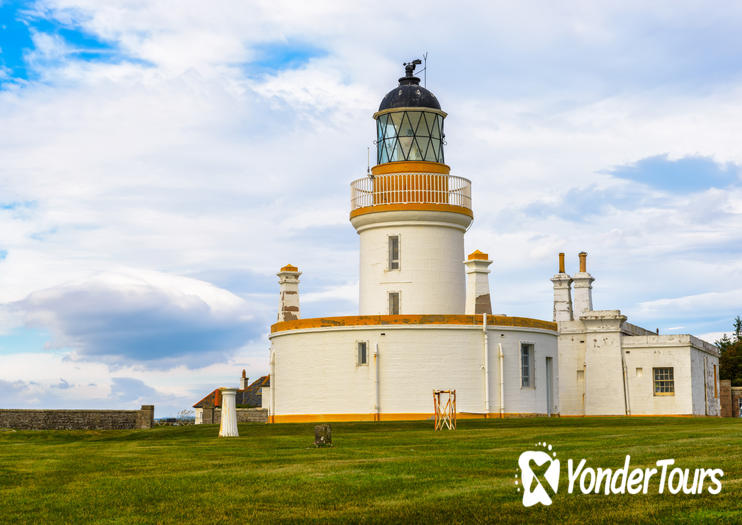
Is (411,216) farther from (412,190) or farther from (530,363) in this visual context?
(530,363)

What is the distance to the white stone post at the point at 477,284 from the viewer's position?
37000mm

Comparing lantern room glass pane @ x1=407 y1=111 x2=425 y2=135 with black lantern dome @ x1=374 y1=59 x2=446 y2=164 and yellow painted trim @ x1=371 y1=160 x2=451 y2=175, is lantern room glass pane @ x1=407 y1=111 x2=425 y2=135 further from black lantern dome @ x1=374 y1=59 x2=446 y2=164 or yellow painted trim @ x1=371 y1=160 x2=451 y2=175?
yellow painted trim @ x1=371 y1=160 x2=451 y2=175

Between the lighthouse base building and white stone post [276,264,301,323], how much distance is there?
5 cm

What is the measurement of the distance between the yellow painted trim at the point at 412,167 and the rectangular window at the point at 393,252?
2864mm

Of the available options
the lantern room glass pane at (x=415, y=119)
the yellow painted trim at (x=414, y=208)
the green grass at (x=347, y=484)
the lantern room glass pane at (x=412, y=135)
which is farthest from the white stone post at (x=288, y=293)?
the green grass at (x=347, y=484)

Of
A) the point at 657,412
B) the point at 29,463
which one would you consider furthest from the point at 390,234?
the point at 29,463

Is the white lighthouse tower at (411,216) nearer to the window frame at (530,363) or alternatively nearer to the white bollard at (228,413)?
the window frame at (530,363)

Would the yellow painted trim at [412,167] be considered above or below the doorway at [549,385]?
above

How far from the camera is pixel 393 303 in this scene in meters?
37.9

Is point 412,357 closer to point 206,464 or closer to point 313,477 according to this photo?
point 206,464

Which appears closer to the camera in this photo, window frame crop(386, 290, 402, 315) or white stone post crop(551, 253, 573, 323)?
window frame crop(386, 290, 402, 315)

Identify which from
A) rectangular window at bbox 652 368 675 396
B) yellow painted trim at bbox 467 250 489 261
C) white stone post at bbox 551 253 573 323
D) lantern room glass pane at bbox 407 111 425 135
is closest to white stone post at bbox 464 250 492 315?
yellow painted trim at bbox 467 250 489 261

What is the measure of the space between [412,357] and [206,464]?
2023 centimetres

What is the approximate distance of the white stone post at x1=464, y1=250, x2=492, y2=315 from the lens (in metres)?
37.0
